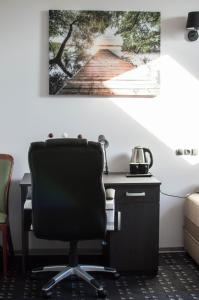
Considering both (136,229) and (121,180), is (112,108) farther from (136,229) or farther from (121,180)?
(136,229)

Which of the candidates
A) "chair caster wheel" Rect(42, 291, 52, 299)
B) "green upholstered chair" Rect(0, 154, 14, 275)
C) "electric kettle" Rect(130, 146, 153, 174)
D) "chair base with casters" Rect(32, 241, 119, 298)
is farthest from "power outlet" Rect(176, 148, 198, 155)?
"chair caster wheel" Rect(42, 291, 52, 299)

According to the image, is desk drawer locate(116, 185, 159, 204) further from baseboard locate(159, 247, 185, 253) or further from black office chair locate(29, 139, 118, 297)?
baseboard locate(159, 247, 185, 253)

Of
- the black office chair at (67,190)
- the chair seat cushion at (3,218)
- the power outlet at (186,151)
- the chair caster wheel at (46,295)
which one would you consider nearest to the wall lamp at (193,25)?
the power outlet at (186,151)

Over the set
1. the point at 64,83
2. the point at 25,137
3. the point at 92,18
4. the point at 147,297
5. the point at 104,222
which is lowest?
the point at 147,297

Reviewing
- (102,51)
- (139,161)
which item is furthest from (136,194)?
(102,51)

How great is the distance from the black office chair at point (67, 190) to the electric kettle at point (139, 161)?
917 millimetres

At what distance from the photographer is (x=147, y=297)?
3.31 metres

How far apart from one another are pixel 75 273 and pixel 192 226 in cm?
117

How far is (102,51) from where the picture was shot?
13.4ft

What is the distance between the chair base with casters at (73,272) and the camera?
3295 mm

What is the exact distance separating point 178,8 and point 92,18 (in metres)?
0.80

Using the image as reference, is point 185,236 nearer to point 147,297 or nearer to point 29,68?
point 147,297

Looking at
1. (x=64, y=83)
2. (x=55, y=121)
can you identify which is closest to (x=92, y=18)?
(x=64, y=83)

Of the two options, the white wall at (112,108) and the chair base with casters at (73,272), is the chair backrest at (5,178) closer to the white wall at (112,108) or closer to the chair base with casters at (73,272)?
the white wall at (112,108)
